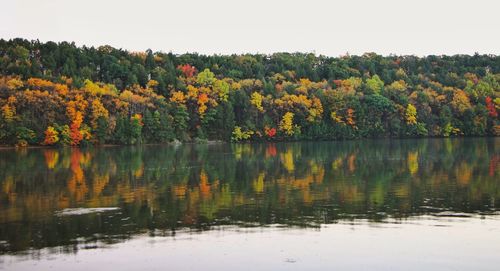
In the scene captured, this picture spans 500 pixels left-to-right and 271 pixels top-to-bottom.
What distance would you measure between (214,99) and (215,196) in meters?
95.5

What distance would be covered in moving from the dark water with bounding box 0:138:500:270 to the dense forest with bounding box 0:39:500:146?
193 ft

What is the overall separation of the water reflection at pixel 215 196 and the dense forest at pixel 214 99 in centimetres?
5146

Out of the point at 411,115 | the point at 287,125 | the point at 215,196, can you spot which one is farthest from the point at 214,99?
the point at 215,196

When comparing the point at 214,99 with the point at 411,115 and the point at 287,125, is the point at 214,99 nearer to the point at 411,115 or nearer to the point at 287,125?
the point at 287,125

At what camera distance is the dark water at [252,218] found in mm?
20953

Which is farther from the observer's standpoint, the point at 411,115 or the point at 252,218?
the point at 411,115

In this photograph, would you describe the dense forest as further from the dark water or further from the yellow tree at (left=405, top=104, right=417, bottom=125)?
the dark water

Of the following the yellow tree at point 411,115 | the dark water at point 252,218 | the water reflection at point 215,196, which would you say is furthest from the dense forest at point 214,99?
the dark water at point 252,218

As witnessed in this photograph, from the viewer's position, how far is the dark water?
2095cm

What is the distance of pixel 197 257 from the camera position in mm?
20953

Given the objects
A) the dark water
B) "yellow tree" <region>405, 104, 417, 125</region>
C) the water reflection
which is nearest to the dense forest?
"yellow tree" <region>405, 104, 417, 125</region>

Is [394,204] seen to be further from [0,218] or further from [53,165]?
[53,165]

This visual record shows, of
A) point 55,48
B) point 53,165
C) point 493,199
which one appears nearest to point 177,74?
point 55,48

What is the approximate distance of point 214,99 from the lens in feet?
427
